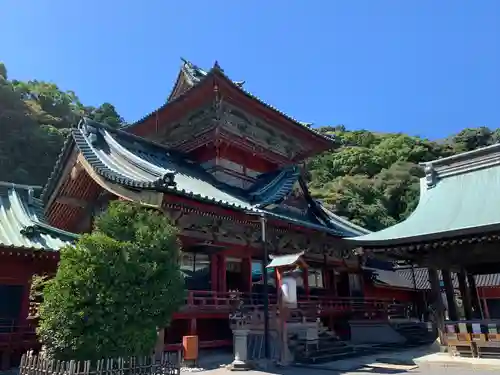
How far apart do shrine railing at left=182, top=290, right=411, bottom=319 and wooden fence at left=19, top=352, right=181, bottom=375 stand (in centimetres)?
529

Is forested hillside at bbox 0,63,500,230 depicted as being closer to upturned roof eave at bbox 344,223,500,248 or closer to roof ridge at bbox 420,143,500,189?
roof ridge at bbox 420,143,500,189

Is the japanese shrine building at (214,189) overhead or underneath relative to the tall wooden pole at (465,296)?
overhead

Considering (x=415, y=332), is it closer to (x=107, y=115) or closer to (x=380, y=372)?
(x=380, y=372)

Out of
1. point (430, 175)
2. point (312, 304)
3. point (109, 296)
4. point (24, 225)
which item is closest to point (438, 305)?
point (312, 304)

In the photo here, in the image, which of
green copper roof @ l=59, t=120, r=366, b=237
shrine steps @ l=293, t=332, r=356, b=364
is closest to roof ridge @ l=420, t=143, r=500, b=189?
green copper roof @ l=59, t=120, r=366, b=237

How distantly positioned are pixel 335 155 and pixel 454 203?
67.1 meters

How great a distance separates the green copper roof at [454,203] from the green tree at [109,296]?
837cm

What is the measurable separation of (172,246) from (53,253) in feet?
18.8

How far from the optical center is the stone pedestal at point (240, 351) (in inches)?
479

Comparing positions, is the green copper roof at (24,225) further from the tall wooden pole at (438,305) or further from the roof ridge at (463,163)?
the roof ridge at (463,163)

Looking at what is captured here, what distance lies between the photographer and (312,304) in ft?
55.7

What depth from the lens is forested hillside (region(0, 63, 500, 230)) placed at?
51.2 meters

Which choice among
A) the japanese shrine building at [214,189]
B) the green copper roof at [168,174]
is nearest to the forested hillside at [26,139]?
the japanese shrine building at [214,189]

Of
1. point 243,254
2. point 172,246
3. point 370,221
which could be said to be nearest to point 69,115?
point 370,221
